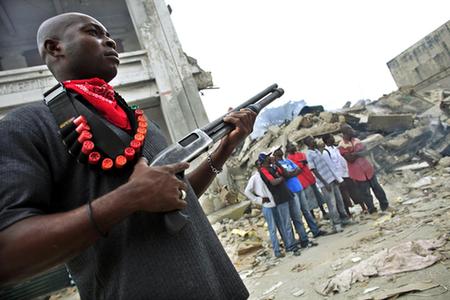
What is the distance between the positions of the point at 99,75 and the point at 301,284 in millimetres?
3325

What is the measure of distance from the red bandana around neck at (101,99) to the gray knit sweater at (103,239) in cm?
11

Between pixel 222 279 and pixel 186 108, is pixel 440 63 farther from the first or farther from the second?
pixel 222 279

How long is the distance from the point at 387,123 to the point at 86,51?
1147 cm

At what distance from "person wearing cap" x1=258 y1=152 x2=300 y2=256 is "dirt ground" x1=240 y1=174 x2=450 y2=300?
0.31m

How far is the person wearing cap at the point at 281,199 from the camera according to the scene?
505 centimetres

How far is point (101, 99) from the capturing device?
89cm

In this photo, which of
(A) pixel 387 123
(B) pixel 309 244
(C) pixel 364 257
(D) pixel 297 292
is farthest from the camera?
(A) pixel 387 123

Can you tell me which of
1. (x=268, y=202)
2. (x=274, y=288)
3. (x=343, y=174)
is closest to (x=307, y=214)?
(x=268, y=202)

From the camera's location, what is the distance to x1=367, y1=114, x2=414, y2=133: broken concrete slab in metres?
10.5

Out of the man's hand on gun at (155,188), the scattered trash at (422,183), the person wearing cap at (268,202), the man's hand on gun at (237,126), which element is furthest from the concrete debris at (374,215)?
the man's hand on gun at (155,188)

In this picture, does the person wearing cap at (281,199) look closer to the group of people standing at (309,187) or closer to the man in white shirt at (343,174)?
the group of people standing at (309,187)

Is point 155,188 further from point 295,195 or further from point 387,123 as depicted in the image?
point 387,123

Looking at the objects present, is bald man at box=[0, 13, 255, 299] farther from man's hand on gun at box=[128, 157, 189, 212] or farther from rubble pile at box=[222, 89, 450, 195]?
rubble pile at box=[222, 89, 450, 195]

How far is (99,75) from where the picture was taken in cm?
101
